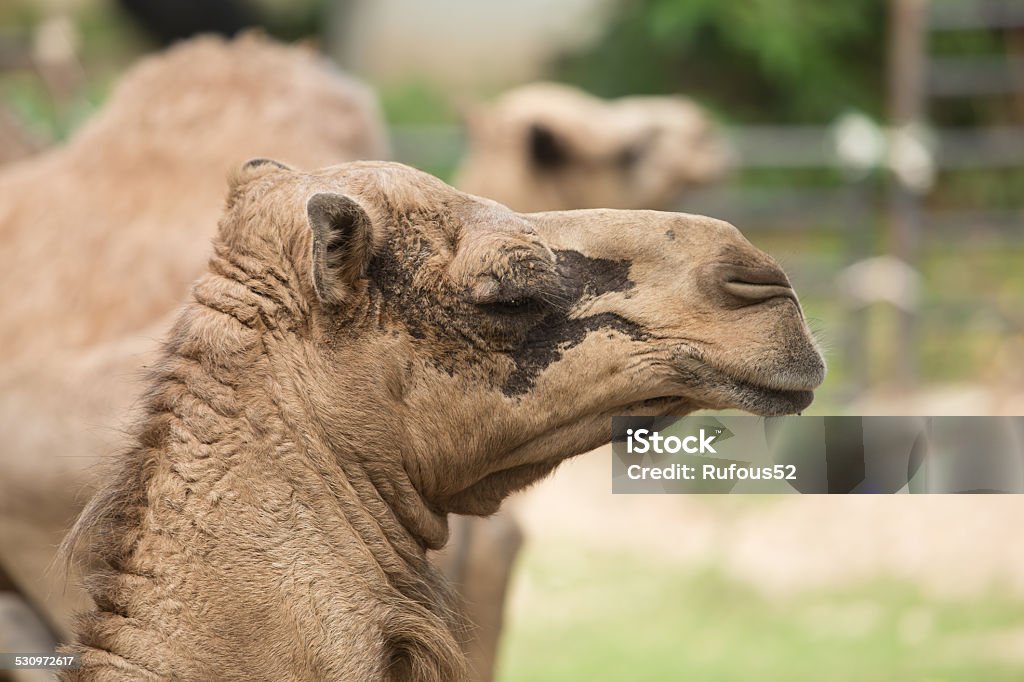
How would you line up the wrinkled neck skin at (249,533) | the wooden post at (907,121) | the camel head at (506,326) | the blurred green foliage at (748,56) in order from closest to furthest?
the wrinkled neck skin at (249,533)
the camel head at (506,326)
the wooden post at (907,121)
the blurred green foliage at (748,56)

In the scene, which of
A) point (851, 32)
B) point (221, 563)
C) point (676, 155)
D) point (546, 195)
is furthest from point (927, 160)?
point (221, 563)

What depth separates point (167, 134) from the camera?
5.24 m

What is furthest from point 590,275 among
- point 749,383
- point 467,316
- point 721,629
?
point 721,629

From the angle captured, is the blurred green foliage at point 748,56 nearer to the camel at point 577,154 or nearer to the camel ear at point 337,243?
the camel at point 577,154

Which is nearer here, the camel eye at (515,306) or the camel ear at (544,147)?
the camel eye at (515,306)

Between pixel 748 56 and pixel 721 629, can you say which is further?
pixel 748 56

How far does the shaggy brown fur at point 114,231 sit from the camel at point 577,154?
1.93 m

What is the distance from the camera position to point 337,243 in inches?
103

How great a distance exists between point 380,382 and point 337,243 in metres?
0.28

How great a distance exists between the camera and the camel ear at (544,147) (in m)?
7.74

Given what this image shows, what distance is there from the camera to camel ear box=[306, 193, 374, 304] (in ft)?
8.36

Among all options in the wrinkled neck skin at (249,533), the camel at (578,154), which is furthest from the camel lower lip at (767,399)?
the camel at (578,154)

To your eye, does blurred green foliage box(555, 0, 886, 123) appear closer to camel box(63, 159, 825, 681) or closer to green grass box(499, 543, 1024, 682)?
green grass box(499, 543, 1024, 682)

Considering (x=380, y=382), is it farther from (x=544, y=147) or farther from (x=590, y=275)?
(x=544, y=147)
